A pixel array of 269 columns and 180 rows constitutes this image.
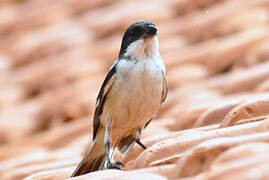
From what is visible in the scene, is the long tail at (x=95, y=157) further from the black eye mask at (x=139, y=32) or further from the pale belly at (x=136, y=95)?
the black eye mask at (x=139, y=32)

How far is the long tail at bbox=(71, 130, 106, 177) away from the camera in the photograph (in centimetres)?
445

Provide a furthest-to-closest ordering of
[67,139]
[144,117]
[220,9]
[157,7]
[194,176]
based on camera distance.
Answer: [157,7] → [220,9] → [67,139] → [144,117] → [194,176]

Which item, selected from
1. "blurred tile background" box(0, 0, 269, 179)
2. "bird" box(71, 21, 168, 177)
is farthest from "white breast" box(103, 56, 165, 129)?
"blurred tile background" box(0, 0, 269, 179)

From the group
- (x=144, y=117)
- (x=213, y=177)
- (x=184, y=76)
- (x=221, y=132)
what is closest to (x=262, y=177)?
(x=213, y=177)

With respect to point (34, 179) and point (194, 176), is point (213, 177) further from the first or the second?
point (34, 179)

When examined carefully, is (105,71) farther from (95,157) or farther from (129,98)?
(129,98)

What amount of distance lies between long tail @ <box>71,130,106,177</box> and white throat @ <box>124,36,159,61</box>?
519 millimetres

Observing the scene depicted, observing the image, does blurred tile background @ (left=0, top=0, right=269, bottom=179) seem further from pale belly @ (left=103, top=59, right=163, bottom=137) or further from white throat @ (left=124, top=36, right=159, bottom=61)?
white throat @ (left=124, top=36, right=159, bottom=61)

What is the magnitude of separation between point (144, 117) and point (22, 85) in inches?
154

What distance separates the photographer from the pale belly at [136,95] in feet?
14.7

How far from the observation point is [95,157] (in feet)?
15.2

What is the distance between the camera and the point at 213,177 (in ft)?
8.05

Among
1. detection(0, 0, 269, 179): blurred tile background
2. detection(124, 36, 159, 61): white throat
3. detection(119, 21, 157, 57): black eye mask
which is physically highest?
detection(119, 21, 157, 57): black eye mask

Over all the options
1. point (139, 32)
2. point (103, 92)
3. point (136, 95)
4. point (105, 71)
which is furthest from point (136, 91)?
point (105, 71)
